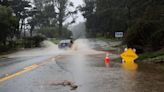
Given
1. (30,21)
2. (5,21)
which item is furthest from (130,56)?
(30,21)

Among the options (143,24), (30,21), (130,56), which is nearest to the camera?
(130,56)

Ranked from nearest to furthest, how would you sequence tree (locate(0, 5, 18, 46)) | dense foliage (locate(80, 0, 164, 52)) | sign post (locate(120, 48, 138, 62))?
sign post (locate(120, 48, 138, 62)) → dense foliage (locate(80, 0, 164, 52)) → tree (locate(0, 5, 18, 46))

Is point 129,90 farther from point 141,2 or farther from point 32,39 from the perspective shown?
point 32,39

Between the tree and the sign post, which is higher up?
the tree

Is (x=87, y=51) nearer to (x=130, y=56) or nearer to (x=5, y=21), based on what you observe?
(x=5, y=21)

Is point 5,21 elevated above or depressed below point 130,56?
above

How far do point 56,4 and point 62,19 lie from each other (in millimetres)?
5643

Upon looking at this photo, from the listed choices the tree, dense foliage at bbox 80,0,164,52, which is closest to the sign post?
dense foliage at bbox 80,0,164,52

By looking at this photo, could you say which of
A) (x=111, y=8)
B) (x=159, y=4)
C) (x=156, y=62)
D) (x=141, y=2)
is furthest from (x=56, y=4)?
(x=156, y=62)

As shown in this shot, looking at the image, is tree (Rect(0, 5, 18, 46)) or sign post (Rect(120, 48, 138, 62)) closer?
sign post (Rect(120, 48, 138, 62))

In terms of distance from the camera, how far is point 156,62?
2259cm

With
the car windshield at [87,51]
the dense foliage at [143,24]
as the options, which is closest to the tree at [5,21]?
the car windshield at [87,51]

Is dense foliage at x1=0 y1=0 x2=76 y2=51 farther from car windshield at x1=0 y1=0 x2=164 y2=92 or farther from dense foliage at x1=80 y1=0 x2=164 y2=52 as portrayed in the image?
dense foliage at x1=80 y1=0 x2=164 y2=52

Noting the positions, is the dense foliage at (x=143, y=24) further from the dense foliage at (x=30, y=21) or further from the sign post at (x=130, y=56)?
the dense foliage at (x=30, y=21)
